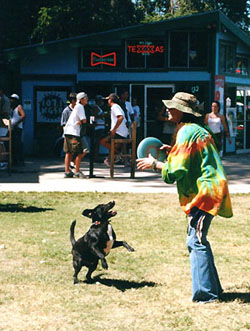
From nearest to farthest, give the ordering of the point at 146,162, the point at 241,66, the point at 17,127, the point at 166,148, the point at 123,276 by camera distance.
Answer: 1. the point at 146,162
2. the point at 166,148
3. the point at 123,276
4. the point at 17,127
5. the point at 241,66

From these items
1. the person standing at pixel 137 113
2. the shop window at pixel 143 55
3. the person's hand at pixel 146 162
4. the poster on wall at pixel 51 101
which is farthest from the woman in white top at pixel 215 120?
the person's hand at pixel 146 162

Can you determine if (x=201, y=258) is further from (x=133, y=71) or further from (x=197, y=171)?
(x=133, y=71)

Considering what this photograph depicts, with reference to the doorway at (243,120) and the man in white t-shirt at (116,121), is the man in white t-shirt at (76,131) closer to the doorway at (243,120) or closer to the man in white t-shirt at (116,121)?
the man in white t-shirt at (116,121)

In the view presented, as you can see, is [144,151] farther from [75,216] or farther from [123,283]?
[75,216]

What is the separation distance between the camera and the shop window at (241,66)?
24.0 m

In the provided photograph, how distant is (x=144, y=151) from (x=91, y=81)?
627 inches

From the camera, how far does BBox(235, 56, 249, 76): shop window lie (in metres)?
24.0

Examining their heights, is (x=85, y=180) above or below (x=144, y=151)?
below

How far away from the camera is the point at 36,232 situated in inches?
344

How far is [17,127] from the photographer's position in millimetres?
16828

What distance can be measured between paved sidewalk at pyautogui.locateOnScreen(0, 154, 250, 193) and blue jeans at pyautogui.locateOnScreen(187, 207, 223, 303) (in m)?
7.19

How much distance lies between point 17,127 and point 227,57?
9078 millimetres

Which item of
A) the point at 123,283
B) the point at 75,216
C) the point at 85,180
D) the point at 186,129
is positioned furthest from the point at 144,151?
the point at 85,180

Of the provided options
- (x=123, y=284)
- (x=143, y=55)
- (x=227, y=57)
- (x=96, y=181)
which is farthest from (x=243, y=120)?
(x=123, y=284)
